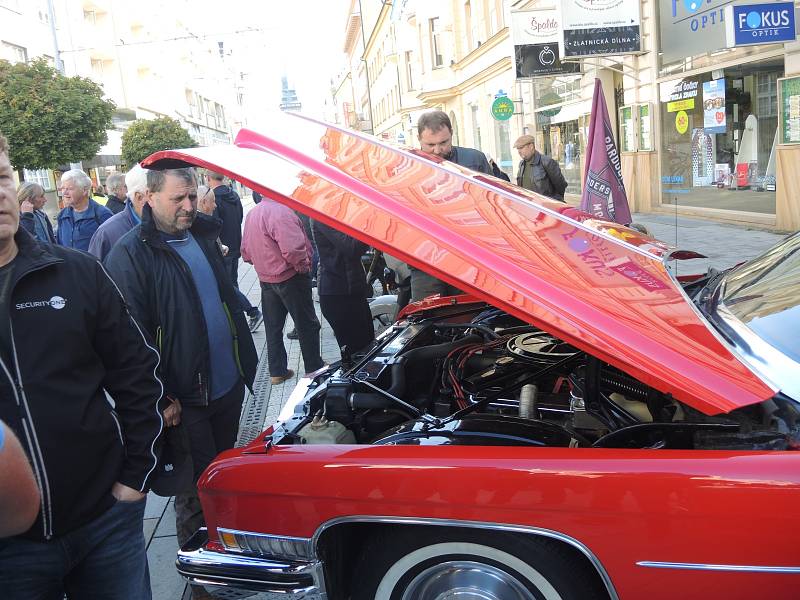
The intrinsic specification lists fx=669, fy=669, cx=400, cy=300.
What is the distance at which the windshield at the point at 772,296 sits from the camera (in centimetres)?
208

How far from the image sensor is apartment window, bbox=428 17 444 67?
31156 millimetres

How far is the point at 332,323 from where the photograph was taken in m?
5.02

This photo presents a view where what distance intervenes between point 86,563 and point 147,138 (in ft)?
110

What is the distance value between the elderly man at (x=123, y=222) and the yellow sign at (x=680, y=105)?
11592 mm

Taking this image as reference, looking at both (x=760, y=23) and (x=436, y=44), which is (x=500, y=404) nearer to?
(x=760, y=23)

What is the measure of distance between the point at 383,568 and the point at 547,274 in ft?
3.55

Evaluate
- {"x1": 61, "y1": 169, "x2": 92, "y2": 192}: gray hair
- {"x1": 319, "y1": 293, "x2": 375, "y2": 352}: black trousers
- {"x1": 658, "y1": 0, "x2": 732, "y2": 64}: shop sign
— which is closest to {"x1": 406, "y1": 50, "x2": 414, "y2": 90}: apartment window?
{"x1": 658, "y1": 0, "x2": 732, "y2": 64}: shop sign

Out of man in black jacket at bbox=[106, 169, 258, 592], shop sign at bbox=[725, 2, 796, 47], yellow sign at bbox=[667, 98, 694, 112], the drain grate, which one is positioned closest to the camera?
man in black jacket at bbox=[106, 169, 258, 592]

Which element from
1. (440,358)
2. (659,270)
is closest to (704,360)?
(659,270)

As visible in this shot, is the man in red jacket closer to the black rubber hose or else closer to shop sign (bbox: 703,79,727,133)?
the black rubber hose

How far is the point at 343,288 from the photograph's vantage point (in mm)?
4871

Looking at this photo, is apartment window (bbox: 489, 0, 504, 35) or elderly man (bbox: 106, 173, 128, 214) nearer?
elderly man (bbox: 106, 173, 128, 214)

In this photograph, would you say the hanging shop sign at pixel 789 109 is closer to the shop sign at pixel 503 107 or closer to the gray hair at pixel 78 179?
the shop sign at pixel 503 107

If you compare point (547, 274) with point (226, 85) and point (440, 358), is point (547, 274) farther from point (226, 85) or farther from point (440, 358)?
point (226, 85)
